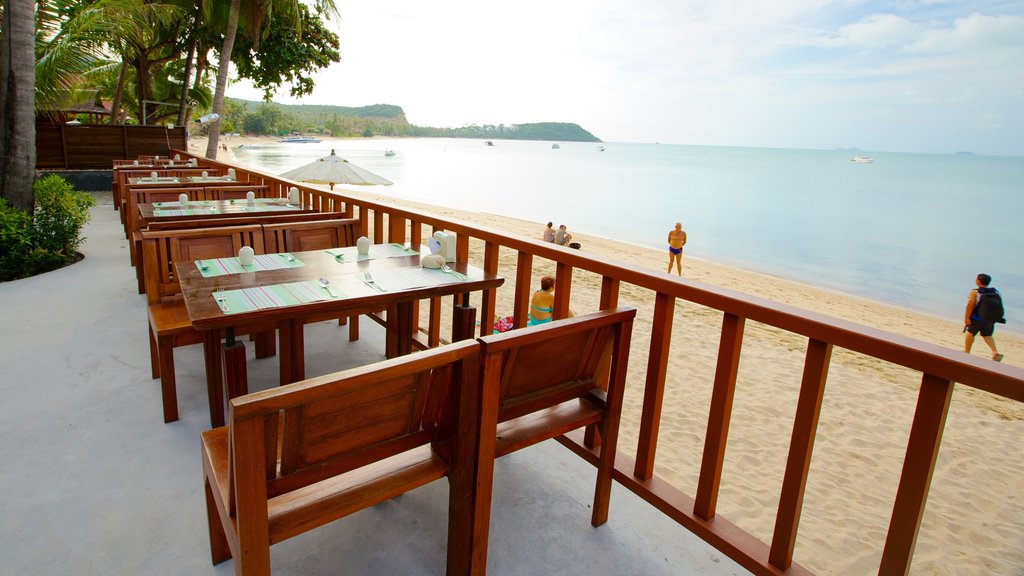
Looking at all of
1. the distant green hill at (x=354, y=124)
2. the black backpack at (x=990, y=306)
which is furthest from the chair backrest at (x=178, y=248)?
the distant green hill at (x=354, y=124)

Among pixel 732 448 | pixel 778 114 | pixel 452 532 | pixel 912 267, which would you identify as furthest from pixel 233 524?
pixel 778 114

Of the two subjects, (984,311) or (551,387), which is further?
(984,311)

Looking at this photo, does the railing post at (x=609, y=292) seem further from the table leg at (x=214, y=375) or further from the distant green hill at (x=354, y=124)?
the distant green hill at (x=354, y=124)

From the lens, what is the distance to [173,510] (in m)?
1.95

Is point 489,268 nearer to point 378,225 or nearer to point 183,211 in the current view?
point 378,225

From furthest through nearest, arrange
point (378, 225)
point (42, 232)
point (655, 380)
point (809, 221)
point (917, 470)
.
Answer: point (809, 221)
point (42, 232)
point (378, 225)
point (655, 380)
point (917, 470)

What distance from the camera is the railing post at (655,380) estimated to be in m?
1.82

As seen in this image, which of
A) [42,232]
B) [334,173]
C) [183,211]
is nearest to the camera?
[183,211]

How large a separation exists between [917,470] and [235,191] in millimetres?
6056

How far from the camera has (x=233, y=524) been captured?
1223 mm

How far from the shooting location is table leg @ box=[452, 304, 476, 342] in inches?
Result: 104

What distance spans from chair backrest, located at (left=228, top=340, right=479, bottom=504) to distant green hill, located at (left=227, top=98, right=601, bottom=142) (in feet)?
260

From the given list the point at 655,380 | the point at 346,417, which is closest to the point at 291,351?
the point at 346,417

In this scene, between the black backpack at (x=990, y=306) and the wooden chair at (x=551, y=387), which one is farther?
the black backpack at (x=990, y=306)
